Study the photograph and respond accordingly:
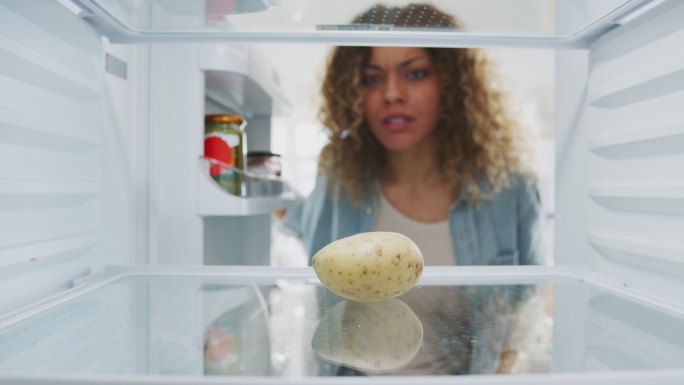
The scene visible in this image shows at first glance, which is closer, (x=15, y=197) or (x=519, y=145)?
(x=15, y=197)

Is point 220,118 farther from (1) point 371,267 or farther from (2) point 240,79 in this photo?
(1) point 371,267

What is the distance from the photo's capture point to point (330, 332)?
0.57 meters

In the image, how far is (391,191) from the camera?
1.93 meters

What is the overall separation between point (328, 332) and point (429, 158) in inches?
57.4

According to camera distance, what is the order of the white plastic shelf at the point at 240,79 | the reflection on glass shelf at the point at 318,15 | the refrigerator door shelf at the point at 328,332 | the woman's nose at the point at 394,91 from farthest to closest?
the woman's nose at the point at 394,91 → the white plastic shelf at the point at 240,79 → the reflection on glass shelf at the point at 318,15 → the refrigerator door shelf at the point at 328,332

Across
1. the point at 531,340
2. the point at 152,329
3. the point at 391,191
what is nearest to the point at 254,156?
the point at 391,191

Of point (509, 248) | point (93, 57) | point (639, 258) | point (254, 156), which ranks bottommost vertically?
point (509, 248)

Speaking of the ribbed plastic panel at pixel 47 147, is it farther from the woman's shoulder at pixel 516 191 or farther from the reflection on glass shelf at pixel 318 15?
the woman's shoulder at pixel 516 191

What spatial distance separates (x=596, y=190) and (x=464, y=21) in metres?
0.37

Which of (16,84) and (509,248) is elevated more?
(16,84)

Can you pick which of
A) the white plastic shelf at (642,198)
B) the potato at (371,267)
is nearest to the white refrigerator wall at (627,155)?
the white plastic shelf at (642,198)

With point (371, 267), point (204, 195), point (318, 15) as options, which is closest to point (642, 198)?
point (371, 267)

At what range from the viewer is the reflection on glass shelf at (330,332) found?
1.47 ft

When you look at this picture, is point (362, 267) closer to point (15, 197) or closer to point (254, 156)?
point (15, 197)
